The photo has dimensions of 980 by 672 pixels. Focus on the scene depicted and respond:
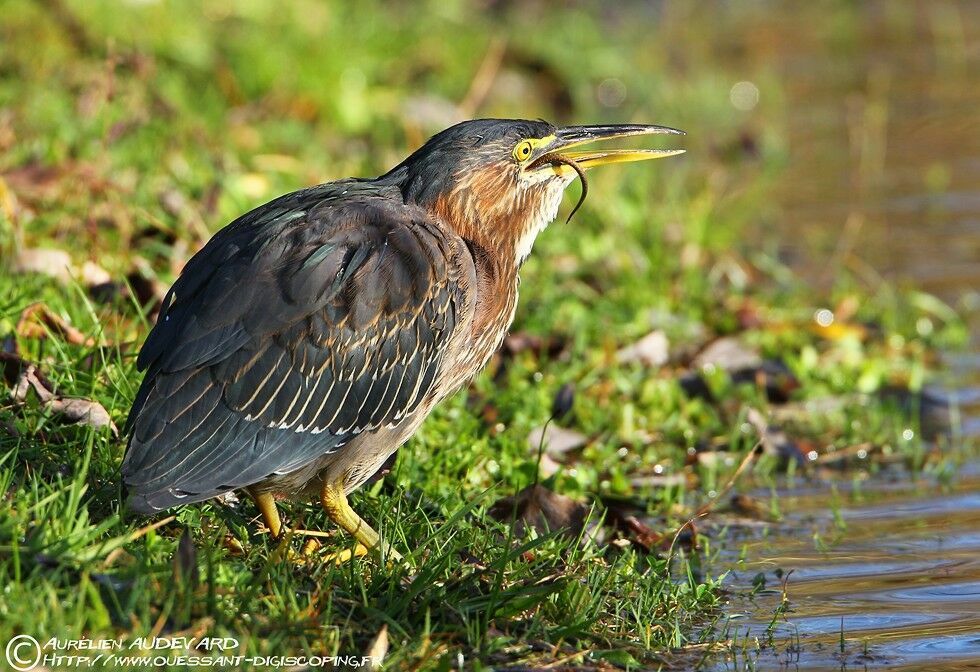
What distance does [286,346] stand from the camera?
4508 millimetres

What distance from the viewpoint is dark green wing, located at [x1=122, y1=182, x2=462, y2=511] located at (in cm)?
440

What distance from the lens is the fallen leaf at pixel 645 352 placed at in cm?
660

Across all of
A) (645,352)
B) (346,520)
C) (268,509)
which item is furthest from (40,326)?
(645,352)

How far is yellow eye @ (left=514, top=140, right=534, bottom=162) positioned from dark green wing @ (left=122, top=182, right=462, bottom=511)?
1.87 ft

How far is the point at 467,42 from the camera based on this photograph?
1153 centimetres

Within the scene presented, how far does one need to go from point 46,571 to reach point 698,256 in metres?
4.71

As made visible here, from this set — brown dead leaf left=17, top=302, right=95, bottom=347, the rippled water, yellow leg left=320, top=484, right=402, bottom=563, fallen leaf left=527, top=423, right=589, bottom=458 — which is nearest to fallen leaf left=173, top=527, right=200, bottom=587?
yellow leg left=320, top=484, right=402, bottom=563

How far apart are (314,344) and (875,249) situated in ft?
16.1

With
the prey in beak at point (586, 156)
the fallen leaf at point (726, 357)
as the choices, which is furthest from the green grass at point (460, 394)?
the prey in beak at point (586, 156)

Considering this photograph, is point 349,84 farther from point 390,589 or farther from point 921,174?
point 390,589

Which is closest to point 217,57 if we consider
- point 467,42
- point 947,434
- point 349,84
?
point 349,84

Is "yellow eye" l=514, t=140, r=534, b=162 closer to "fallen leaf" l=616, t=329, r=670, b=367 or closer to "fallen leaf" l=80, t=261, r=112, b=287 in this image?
"fallen leaf" l=616, t=329, r=670, b=367

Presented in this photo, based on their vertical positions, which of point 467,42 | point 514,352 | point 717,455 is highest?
point 467,42

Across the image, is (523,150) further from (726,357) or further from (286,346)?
(726,357)
